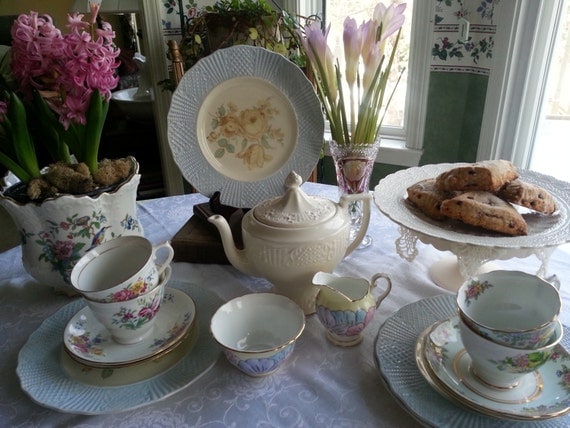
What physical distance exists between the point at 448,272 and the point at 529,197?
0.19 metres

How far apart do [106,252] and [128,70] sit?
253 cm

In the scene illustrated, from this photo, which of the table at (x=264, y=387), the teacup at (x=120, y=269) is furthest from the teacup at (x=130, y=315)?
the table at (x=264, y=387)

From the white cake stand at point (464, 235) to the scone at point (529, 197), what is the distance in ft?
0.07

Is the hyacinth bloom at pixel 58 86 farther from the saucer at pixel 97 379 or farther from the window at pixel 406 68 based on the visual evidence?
the window at pixel 406 68

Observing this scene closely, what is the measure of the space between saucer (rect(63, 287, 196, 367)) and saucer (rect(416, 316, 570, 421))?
1.13 feet

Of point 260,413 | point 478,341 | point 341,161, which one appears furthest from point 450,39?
point 260,413

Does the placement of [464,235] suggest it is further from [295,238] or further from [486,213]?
[295,238]

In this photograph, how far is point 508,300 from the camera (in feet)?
1.78

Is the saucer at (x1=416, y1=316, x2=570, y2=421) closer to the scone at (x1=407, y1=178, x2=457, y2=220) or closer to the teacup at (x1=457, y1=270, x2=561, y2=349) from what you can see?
the teacup at (x1=457, y1=270, x2=561, y2=349)

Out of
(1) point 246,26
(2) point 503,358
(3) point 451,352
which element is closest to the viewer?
(2) point 503,358

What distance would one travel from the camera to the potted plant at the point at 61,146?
2.13 ft

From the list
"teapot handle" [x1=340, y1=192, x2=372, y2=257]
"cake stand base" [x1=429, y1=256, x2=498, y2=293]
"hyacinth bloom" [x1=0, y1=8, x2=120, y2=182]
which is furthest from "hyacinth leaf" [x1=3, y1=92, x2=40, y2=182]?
"cake stand base" [x1=429, y1=256, x2=498, y2=293]

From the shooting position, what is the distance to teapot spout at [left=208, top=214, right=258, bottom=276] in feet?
2.30

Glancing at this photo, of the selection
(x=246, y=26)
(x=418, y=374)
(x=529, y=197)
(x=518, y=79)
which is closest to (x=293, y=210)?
(x=418, y=374)
